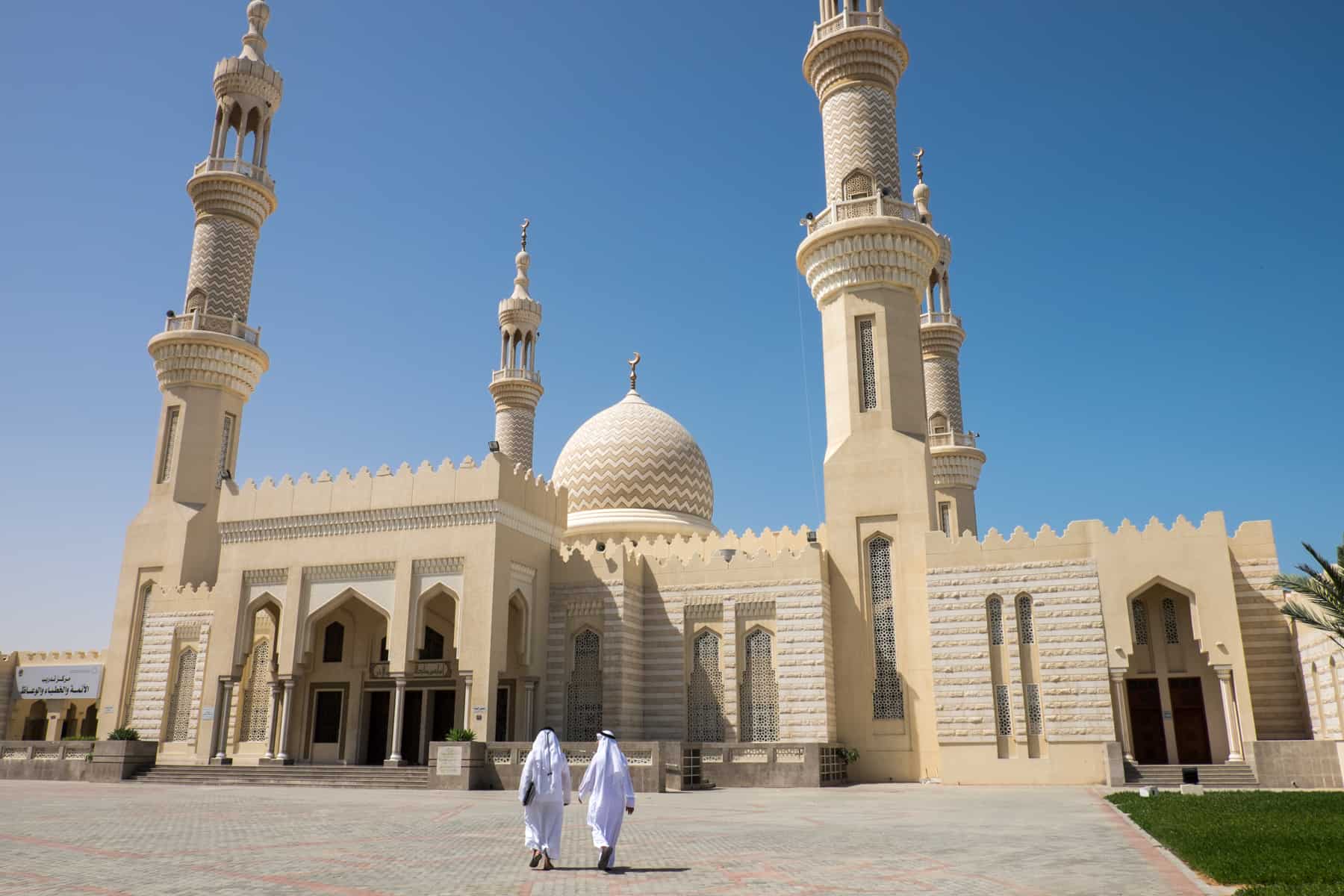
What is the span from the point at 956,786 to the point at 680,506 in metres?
14.1

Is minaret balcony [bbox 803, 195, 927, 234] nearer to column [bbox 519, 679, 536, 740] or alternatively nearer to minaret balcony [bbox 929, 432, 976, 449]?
minaret balcony [bbox 929, 432, 976, 449]

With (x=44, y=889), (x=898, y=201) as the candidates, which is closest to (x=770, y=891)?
(x=44, y=889)

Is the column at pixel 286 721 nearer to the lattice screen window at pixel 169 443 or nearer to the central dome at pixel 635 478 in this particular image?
the lattice screen window at pixel 169 443

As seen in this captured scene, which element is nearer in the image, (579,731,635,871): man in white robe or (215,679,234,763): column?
(579,731,635,871): man in white robe

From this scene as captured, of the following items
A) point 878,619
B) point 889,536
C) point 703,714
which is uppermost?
point 889,536

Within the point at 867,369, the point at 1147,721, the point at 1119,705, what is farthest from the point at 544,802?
the point at 867,369

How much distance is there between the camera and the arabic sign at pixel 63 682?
3164 cm

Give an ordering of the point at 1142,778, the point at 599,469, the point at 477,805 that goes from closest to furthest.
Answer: the point at 477,805, the point at 1142,778, the point at 599,469

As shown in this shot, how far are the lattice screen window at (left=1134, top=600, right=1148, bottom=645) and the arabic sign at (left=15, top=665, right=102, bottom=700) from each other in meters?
29.6

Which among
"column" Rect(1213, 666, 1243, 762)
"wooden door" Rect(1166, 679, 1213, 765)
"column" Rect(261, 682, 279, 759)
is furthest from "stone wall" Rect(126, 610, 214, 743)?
"column" Rect(1213, 666, 1243, 762)

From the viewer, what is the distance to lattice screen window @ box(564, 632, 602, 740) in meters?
23.9

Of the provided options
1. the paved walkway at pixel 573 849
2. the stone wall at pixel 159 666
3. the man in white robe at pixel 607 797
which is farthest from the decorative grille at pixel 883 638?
the stone wall at pixel 159 666

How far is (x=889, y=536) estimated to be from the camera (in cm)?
2378

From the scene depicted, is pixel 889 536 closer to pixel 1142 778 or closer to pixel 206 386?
pixel 1142 778
